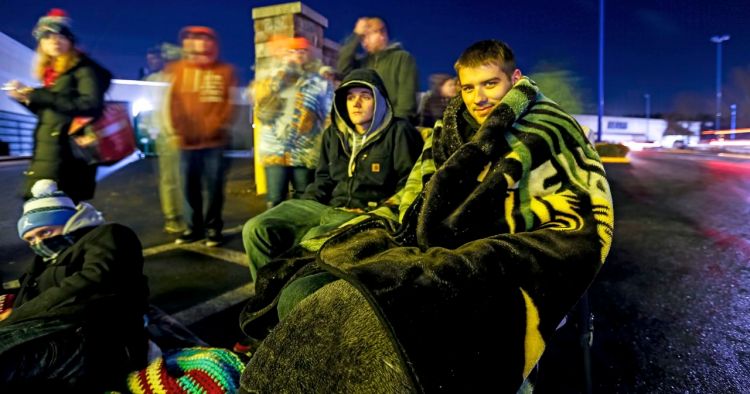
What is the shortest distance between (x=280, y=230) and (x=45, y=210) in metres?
1.12

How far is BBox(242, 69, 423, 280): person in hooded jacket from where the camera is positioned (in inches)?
100

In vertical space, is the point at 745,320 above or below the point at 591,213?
below

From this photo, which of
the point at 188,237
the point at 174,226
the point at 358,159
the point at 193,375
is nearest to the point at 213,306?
the point at 193,375

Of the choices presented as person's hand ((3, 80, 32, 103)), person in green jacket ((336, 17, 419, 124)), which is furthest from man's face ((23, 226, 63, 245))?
person in green jacket ((336, 17, 419, 124))

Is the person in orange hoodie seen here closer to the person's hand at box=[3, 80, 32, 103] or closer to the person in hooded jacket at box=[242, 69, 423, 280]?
the person's hand at box=[3, 80, 32, 103]

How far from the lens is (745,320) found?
2.75 metres

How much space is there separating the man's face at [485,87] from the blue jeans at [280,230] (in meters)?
0.77

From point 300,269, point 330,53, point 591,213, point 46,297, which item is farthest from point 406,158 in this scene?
point 330,53

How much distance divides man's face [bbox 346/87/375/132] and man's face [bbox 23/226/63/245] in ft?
5.22

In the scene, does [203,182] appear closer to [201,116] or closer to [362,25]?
[201,116]

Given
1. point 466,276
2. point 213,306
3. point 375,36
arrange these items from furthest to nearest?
1. point 375,36
2. point 213,306
3. point 466,276

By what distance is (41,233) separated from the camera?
2297 mm

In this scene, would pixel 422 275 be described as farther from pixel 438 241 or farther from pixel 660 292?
pixel 660 292

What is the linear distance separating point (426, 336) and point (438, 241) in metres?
0.51
